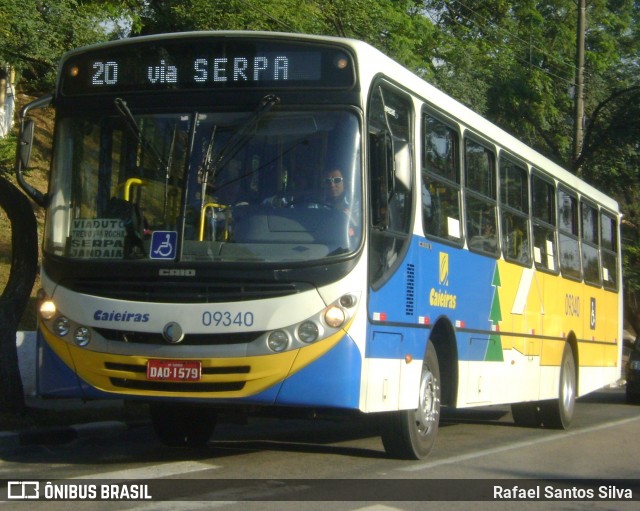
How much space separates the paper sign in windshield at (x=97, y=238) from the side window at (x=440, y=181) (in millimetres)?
2737

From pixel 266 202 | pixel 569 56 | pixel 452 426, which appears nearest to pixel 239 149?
pixel 266 202

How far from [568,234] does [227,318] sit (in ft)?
27.2

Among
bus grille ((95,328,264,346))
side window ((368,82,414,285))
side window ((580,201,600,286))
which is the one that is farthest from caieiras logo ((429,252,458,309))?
side window ((580,201,600,286))

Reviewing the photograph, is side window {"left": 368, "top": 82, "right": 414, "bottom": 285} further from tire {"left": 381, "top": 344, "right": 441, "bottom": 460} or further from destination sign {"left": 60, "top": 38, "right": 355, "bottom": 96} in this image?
tire {"left": 381, "top": 344, "right": 441, "bottom": 460}

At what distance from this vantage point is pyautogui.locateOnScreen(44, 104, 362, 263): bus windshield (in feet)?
26.8

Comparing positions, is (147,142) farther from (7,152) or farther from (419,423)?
(7,152)

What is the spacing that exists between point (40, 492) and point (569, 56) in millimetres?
33362

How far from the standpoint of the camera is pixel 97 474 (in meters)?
8.29

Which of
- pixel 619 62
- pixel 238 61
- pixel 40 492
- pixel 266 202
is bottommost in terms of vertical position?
pixel 40 492

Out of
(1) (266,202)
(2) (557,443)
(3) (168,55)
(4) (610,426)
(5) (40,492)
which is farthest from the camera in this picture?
(4) (610,426)

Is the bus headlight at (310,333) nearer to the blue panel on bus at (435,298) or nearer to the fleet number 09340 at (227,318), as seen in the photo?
the fleet number 09340 at (227,318)

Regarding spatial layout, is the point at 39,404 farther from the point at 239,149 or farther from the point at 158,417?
the point at 239,149

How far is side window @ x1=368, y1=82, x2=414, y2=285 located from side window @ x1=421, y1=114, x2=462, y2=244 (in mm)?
442

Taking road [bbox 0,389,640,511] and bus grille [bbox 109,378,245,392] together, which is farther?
bus grille [bbox 109,378,245,392]
